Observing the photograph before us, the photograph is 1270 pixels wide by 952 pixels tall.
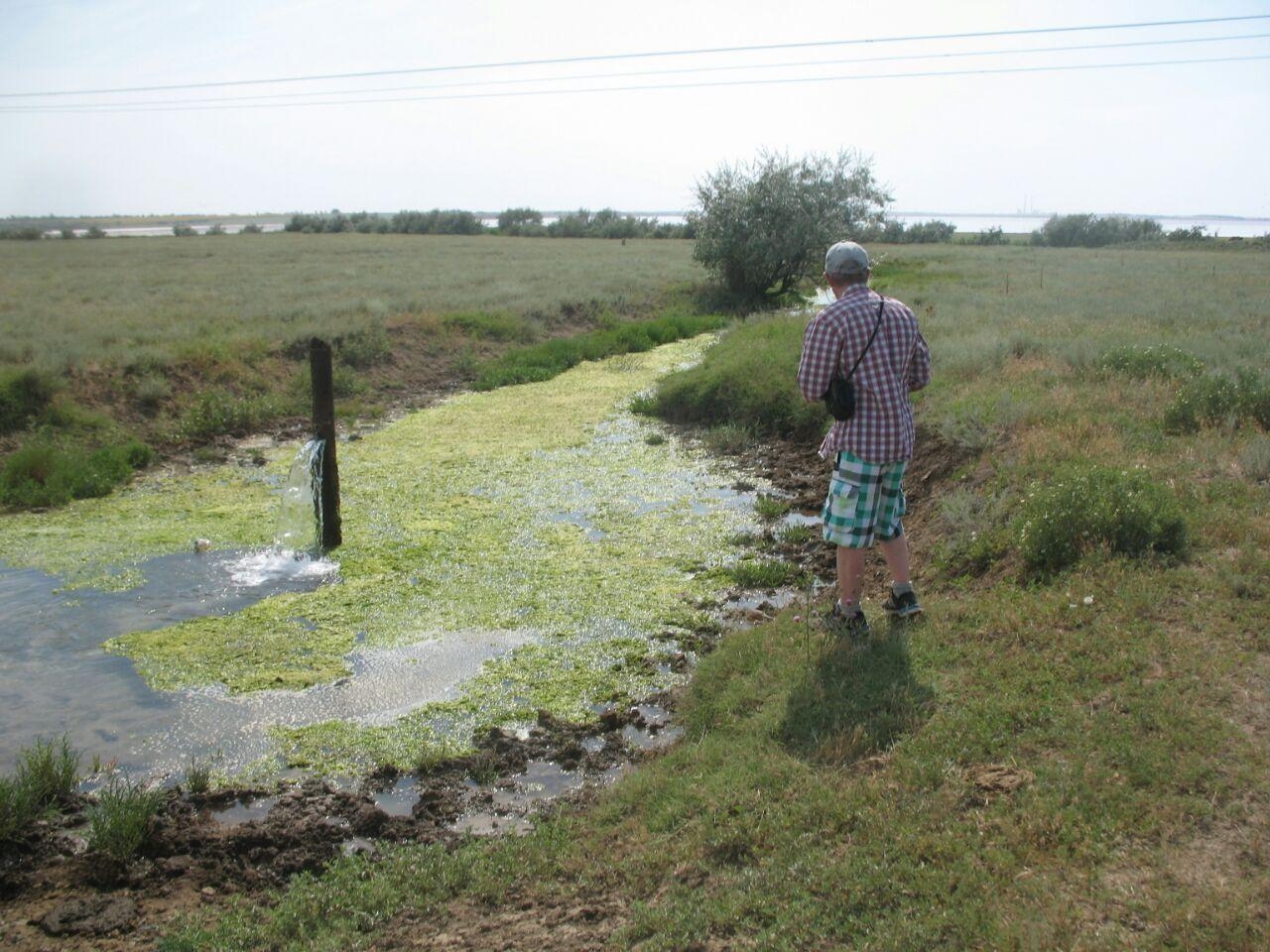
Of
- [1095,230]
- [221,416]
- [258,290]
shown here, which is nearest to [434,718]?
[221,416]

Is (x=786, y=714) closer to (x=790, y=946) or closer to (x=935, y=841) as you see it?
(x=935, y=841)

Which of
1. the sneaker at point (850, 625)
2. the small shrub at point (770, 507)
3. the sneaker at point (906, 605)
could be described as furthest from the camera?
the small shrub at point (770, 507)

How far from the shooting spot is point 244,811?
172 inches

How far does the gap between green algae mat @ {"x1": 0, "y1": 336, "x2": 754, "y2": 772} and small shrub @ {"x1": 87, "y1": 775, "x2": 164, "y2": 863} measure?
0.78 metres

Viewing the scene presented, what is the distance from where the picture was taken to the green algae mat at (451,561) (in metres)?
5.52

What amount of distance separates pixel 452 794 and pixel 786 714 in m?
1.60

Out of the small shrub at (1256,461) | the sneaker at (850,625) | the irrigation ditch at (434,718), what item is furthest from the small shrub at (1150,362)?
the sneaker at (850,625)

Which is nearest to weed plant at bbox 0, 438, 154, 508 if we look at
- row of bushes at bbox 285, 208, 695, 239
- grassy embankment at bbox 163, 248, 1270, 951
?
grassy embankment at bbox 163, 248, 1270, 951

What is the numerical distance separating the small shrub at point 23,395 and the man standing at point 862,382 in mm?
10172

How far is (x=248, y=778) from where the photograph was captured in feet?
15.1

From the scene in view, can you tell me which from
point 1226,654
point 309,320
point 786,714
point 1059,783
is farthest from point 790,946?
point 309,320

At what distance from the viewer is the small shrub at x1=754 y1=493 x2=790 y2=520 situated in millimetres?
8695

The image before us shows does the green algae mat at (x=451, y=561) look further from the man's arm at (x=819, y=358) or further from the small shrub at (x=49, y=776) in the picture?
the man's arm at (x=819, y=358)

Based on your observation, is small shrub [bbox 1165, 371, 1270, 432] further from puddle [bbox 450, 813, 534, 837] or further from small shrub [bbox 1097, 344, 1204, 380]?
puddle [bbox 450, 813, 534, 837]
